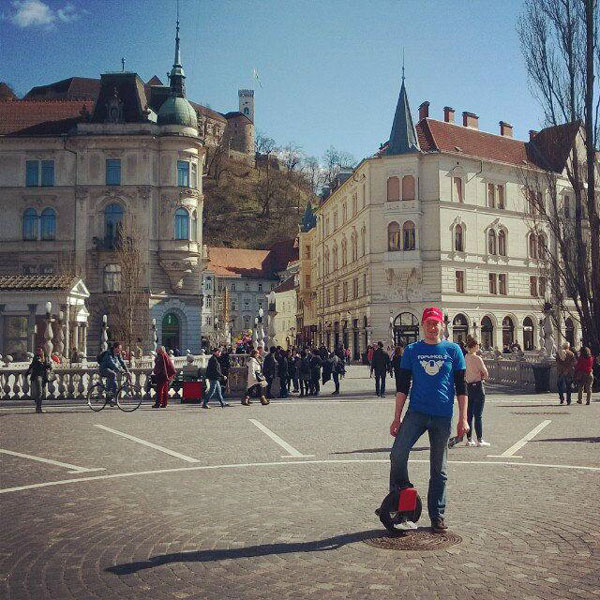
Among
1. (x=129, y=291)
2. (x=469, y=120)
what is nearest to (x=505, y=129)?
(x=469, y=120)

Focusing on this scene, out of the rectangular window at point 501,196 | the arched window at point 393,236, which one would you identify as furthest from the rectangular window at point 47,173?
the rectangular window at point 501,196

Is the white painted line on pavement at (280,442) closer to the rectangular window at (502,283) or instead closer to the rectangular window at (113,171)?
the rectangular window at (113,171)

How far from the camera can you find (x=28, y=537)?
257 inches

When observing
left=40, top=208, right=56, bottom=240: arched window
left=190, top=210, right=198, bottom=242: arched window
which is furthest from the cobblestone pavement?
left=40, top=208, right=56, bottom=240: arched window

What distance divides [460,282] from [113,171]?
2776cm

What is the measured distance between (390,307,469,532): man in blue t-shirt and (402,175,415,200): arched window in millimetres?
49490

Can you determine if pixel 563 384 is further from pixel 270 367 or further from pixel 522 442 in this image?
pixel 522 442

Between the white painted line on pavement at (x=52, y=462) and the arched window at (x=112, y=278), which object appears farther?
the arched window at (x=112, y=278)

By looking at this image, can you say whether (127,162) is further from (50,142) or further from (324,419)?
(324,419)

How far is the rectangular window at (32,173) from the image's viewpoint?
186 ft

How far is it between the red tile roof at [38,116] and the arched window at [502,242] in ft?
115

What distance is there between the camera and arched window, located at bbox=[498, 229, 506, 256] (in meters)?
58.2

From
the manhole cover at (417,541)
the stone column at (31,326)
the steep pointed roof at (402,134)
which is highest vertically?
the steep pointed roof at (402,134)

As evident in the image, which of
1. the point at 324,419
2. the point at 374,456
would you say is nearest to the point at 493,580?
the point at 374,456
